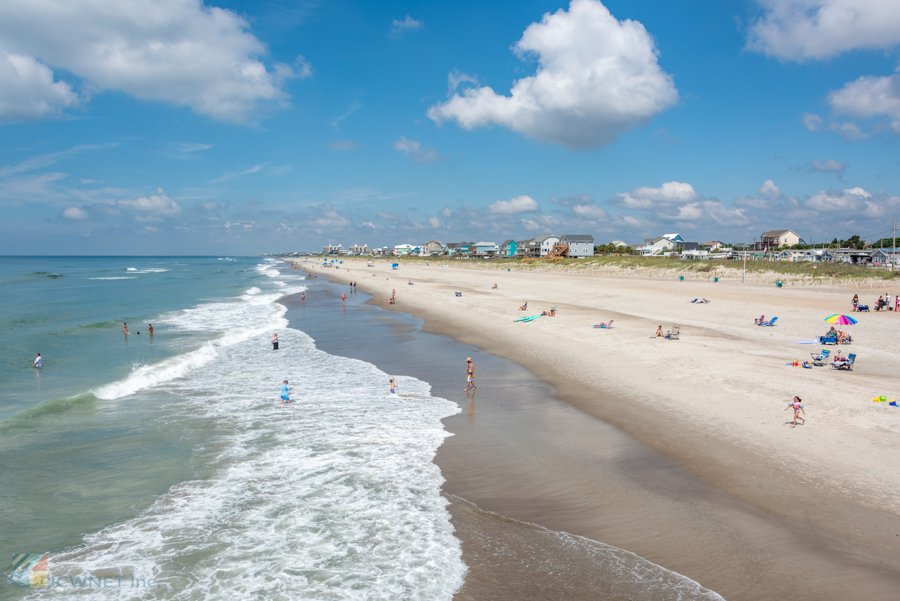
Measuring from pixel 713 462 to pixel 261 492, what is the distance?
9530 millimetres

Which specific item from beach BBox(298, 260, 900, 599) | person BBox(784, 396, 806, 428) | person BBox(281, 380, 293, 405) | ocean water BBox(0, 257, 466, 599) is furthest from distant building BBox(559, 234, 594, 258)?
person BBox(281, 380, 293, 405)

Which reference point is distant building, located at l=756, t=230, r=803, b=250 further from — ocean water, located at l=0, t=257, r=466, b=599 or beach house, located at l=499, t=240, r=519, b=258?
ocean water, located at l=0, t=257, r=466, b=599

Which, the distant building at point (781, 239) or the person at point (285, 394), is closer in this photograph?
the person at point (285, 394)

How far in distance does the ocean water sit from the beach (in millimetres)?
1678

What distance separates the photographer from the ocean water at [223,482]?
677cm

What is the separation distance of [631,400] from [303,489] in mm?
9758

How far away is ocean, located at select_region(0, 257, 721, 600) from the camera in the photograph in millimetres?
6551

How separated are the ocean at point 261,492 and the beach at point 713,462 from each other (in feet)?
2.21

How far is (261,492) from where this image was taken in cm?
907

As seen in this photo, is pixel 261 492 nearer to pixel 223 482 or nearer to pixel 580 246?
pixel 223 482

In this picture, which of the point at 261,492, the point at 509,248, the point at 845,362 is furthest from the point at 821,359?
the point at 509,248

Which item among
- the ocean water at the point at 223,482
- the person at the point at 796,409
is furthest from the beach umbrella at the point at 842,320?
the ocean water at the point at 223,482

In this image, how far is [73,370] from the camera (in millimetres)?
18719

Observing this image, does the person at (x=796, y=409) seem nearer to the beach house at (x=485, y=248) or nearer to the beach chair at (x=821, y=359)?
the beach chair at (x=821, y=359)
